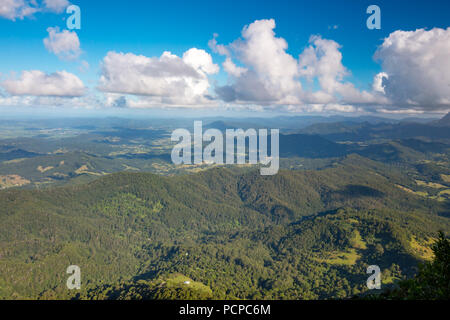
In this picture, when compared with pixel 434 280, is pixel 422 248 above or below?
below

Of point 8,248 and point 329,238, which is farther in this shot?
point 329,238

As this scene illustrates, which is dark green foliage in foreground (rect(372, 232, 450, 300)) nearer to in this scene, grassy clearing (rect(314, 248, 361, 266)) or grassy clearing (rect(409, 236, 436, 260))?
grassy clearing (rect(314, 248, 361, 266))

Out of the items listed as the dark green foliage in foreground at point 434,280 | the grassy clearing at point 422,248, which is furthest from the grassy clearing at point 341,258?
the dark green foliage in foreground at point 434,280

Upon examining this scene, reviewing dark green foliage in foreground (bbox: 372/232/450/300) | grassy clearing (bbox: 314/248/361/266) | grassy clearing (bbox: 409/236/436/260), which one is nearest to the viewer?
dark green foliage in foreground (bbox: 372/232/450/300)

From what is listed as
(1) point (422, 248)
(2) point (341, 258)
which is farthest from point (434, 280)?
(1) point (422, 248)

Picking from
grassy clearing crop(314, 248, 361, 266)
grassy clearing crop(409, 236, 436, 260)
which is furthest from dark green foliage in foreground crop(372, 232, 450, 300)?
grassy clearing crop(409, 236, 436, 260)

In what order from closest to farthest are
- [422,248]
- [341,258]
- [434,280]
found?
[434,280] → [422,248] → [341,258]

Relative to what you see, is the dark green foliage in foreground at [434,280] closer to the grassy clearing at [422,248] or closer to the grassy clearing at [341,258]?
the grassy clearing at [341,258]

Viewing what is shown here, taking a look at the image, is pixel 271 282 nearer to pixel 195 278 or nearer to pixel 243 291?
pixel 243 291

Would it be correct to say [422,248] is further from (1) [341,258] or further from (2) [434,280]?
(2) [434,280]

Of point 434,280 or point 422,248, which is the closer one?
point 434,280
